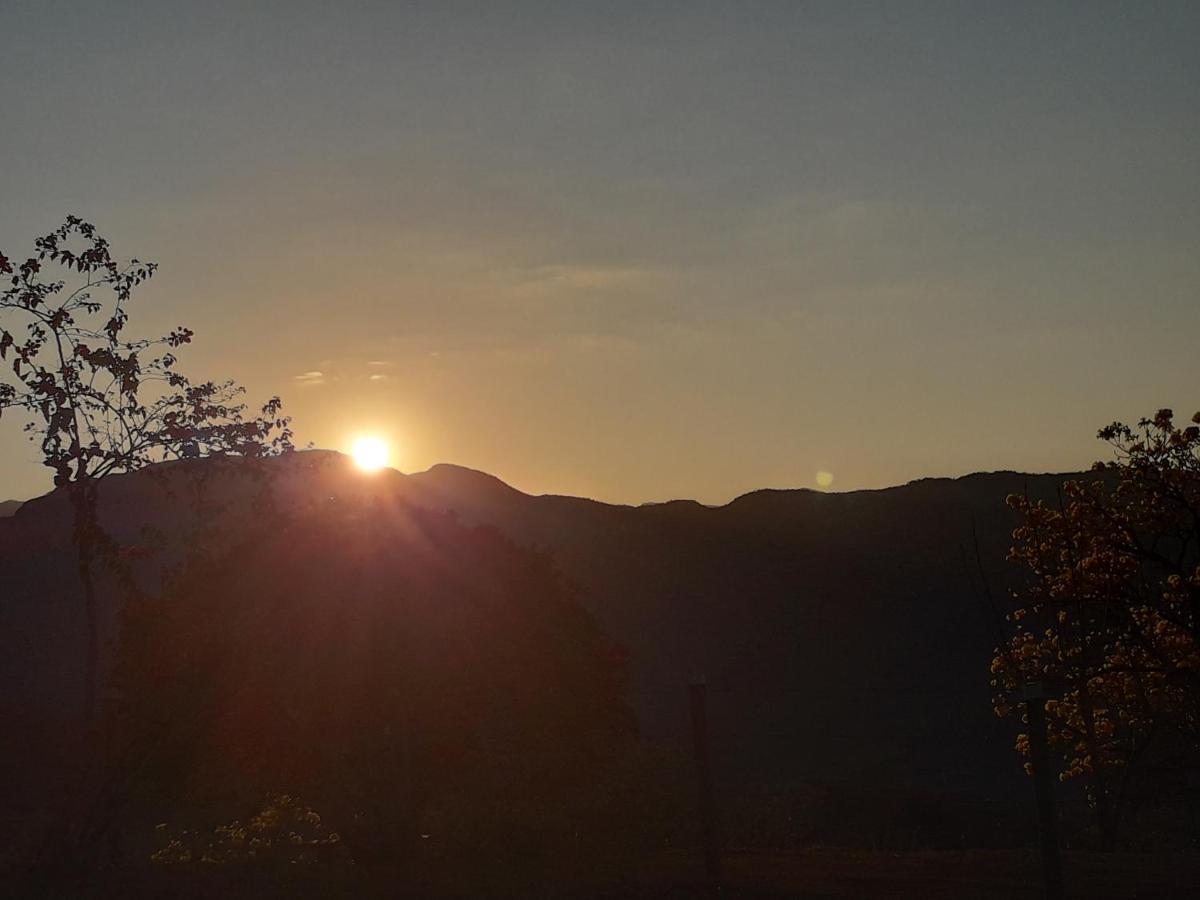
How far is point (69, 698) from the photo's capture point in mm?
66250

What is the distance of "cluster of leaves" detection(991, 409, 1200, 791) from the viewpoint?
731 inches

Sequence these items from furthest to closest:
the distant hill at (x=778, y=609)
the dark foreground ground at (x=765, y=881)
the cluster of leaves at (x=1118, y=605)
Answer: the distant hill at (x=778, y=609) < the cluster of leaves at (x=1118, y=605) < the dark foreground ground at (x=765, y=881)

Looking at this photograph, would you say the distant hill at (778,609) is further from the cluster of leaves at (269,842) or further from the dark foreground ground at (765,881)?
the dark foreground ground at (765,881)

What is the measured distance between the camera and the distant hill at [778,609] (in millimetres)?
57781

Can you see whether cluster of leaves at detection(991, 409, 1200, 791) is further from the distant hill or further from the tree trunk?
the distant hill

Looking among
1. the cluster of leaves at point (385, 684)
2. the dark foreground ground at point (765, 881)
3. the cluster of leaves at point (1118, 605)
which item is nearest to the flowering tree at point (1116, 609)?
the cluster of leaves at point (1118, 605)

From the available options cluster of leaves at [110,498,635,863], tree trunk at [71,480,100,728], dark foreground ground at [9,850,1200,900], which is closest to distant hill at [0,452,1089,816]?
tree trunk at [71,480,100,728]

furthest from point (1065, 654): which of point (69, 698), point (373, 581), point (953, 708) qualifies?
point (69, 698)

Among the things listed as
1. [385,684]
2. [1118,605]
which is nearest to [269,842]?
[385,684]

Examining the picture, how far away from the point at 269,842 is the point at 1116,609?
14.7 metres

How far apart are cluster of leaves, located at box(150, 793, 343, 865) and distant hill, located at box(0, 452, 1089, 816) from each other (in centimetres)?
2279

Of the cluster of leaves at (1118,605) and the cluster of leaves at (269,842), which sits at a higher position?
the cluster of leaves at (1118,605)

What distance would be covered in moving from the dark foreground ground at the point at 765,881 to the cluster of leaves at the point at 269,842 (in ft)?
7.15

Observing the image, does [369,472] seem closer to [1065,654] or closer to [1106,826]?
[1065,654]
